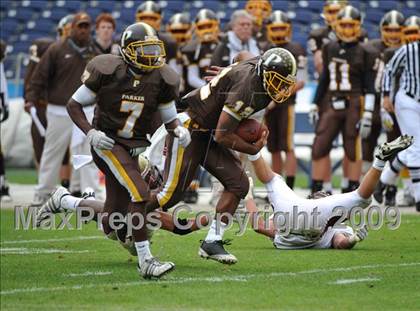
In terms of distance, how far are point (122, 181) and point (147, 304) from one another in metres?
1.17

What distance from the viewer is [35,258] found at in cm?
736

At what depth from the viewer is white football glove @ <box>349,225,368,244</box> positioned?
25.4ft

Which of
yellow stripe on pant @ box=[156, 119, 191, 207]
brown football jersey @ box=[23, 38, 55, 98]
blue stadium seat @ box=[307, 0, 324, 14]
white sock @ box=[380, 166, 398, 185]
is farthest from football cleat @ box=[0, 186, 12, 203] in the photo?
blue stadium seat @ box=[307, 0, 324, 14]

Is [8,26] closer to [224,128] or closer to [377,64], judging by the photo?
[377,64]

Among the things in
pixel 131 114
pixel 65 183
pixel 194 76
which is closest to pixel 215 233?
pixel 131 114

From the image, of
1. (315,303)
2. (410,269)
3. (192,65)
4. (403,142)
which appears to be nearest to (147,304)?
(315,303)

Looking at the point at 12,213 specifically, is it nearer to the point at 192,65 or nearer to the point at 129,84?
the point at 192,65

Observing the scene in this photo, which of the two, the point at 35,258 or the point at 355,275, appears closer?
the point at 355,275

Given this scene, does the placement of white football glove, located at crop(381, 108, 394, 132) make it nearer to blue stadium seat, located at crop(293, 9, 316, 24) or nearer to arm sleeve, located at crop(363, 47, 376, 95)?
arm sleeve, located at crop(363, 47, 376, 95)

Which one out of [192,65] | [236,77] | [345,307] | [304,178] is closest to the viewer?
[345,307]

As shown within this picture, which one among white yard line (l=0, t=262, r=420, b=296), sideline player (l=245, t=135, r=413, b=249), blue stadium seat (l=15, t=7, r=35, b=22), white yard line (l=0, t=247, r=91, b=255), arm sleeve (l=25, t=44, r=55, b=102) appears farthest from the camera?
blue stadium seat (l=15, t=7, r=35, b=22)

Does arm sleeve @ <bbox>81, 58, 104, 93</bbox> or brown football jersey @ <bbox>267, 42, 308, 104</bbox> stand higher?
arm sleeve @ <bbox>81, 58, 104, 93</bbox>

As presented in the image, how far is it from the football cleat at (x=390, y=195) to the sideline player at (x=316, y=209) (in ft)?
10.5

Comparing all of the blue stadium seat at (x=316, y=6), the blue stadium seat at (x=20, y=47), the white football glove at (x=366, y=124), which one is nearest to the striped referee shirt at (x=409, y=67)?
the white football glove at (x=366, y=124)
